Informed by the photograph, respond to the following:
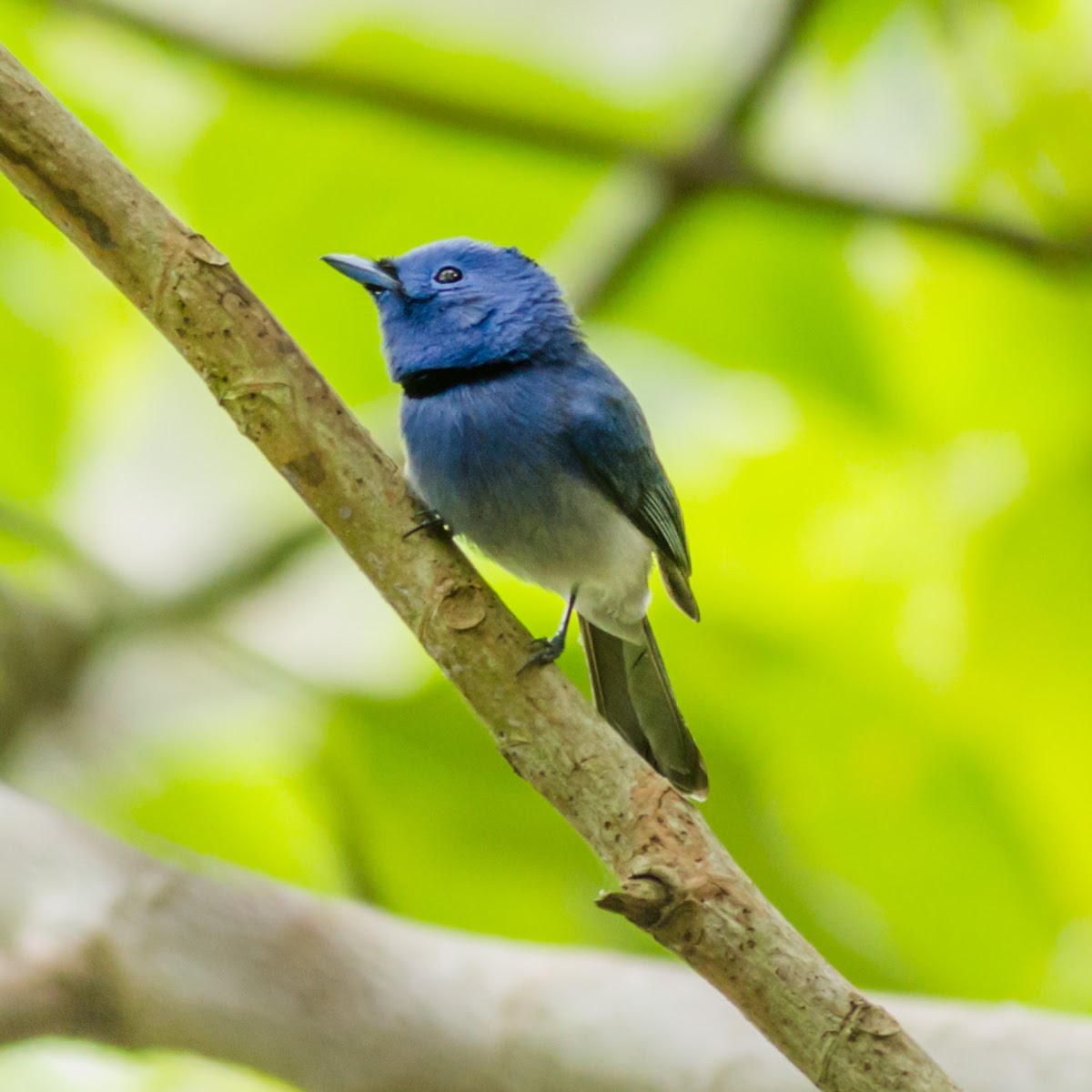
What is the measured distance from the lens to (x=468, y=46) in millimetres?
4855

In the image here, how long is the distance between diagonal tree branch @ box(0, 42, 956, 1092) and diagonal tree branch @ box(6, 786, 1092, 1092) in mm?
974

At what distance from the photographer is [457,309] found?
385 centimetres

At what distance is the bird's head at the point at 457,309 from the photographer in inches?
150

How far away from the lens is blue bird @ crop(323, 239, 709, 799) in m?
3.59

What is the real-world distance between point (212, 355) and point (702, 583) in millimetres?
2550

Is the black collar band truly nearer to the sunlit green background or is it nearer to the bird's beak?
the bird's beak

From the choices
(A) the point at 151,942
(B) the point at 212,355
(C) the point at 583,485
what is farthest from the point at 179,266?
(A) the point at 151,942

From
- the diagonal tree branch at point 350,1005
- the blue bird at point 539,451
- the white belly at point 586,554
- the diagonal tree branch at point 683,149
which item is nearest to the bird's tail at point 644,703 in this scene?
the blue bird at point 539,451

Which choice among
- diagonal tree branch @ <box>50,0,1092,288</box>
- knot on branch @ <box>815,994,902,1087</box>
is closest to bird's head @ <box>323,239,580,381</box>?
diagonal tree branch @ <box>50,0,1092,288</box>

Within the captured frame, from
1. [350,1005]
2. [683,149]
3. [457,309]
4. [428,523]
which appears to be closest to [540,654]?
[428,523]

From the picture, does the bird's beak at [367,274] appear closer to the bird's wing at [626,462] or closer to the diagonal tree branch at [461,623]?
the bird's wing at [626,462]

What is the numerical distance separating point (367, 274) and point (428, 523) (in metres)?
1.13

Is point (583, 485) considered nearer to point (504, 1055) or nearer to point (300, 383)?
point (300, 383)

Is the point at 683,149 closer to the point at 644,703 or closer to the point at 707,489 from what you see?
the point at 707,489
